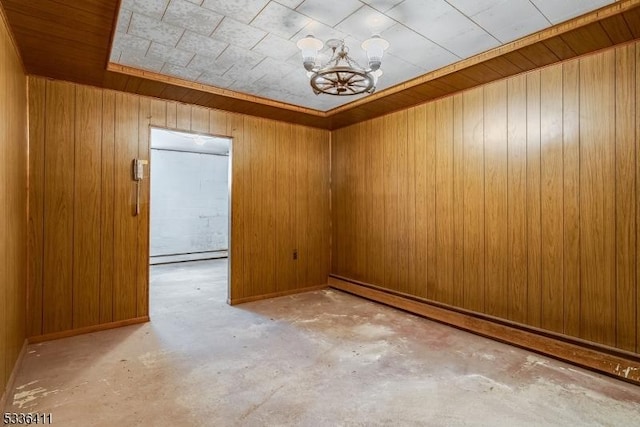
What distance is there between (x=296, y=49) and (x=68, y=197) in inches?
101

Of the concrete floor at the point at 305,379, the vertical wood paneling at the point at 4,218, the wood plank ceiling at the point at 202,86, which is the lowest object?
the concrete floor at the point at 305,379

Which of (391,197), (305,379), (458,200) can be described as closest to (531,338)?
(458,200)

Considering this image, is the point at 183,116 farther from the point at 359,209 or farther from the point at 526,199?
the point at 526,199

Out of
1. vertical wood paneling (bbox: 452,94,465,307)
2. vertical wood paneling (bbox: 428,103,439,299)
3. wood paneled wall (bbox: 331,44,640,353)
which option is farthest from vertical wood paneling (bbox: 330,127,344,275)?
vertical wood paneling (bbox: 452,94,465,307)

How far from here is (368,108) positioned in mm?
4207

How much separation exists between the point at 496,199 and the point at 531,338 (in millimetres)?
1279

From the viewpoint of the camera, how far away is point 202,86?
357 cm

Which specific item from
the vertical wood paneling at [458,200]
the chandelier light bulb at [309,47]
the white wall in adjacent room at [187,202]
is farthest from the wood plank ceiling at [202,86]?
the white wall in adjacent room at [187,202]

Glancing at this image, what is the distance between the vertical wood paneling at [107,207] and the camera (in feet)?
11.3

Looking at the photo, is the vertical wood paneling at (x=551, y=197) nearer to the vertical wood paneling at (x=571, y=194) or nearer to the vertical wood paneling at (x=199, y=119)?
the vertical wood paneling at (x=571, y=194)

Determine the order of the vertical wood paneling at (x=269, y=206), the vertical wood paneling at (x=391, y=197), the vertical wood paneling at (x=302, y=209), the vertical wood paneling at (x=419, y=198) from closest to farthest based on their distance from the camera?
the vertical wood paneling at (x=419, y=198)
the vertical wood paneling at (x=391, y=197)
the vertical wood paneling at (x=269, y=206)
the vertical wood paneling at (x=302, y=209)

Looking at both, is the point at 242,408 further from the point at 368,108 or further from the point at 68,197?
the point at 368,108

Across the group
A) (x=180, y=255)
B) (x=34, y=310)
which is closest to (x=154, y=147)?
(x=180, y=255)

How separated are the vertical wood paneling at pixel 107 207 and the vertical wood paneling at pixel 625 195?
4473 millimetres
